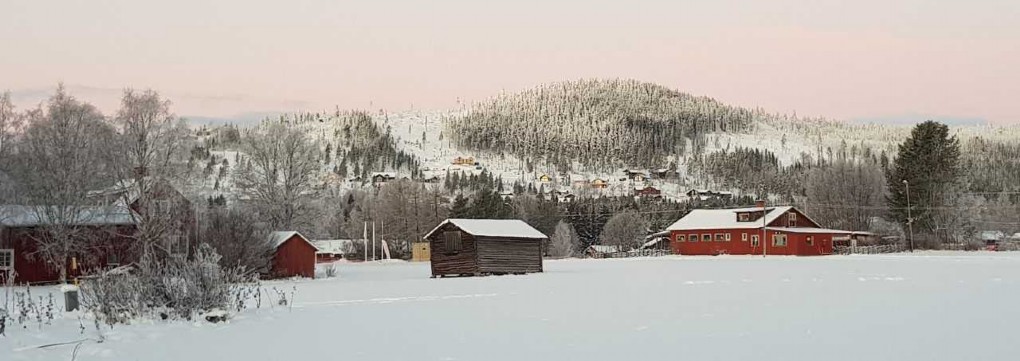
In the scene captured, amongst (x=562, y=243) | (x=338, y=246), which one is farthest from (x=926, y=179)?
(x=338, y=246)

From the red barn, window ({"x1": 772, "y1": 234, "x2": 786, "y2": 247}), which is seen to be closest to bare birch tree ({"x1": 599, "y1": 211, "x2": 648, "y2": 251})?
the red barn

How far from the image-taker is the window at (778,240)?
71375mm

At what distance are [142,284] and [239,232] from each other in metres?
20.6

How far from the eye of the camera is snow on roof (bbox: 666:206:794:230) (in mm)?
71875

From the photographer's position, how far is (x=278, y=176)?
51.6 m

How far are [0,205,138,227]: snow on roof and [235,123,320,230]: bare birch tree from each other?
13.2 meters

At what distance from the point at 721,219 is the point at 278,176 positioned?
132ft

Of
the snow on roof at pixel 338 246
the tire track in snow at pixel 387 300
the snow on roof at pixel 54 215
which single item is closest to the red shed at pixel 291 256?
the snow on roof at pixel 54 215

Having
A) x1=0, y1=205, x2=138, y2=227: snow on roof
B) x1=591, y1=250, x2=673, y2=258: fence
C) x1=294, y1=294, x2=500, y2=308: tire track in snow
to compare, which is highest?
x1=0, y1=205, x2=138, y2=227: snow on roof

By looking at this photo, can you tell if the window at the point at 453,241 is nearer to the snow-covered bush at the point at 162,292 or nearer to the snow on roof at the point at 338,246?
the snow-covered bush at the point at 162,292

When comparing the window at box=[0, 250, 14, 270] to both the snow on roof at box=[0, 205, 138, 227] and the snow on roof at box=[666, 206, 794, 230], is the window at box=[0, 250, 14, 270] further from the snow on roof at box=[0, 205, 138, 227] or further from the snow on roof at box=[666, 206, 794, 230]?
the snow on roof at box=[666, 206, 794, 230]

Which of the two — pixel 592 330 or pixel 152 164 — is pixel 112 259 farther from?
pixel 592 330

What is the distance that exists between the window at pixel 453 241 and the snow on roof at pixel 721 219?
119ft

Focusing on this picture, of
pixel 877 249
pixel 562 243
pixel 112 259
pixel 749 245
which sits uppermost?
pixel 112 259
